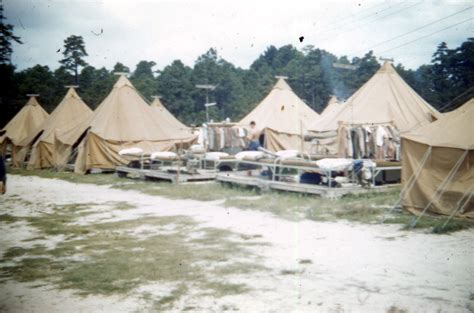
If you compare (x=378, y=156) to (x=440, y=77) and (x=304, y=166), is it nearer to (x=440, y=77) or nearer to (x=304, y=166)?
(x=304, y=166)

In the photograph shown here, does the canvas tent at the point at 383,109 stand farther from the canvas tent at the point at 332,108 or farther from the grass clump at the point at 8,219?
the grass clump at the point at 8,219

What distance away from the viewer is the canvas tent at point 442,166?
30.1ft

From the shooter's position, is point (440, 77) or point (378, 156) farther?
point (440, 77)

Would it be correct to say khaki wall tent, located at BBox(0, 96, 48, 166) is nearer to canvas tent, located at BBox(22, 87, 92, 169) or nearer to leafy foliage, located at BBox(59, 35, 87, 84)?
canvas tent, located at BBox(22, 87, 92, 169)

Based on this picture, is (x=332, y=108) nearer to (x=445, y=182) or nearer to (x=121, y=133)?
(x=121, y=133)

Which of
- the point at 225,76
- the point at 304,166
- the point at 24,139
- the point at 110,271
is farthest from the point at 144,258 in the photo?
the point at 225,76

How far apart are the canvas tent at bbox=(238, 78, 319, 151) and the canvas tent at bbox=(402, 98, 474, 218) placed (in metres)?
13.3

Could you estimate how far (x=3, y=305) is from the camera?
17.2 ft

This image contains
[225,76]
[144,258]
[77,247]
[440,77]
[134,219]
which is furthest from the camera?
[225,76]

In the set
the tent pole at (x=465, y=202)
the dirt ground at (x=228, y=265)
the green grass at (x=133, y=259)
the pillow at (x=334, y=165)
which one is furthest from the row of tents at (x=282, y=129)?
the green grass at (x=133, y=259)

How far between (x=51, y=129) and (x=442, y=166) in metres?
22.6

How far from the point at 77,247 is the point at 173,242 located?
1.57 metres

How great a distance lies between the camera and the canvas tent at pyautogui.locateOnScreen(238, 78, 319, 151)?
24312 millimetres

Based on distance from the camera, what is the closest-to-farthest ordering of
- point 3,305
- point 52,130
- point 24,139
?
point 3,305
point 52,130
point 24,139
